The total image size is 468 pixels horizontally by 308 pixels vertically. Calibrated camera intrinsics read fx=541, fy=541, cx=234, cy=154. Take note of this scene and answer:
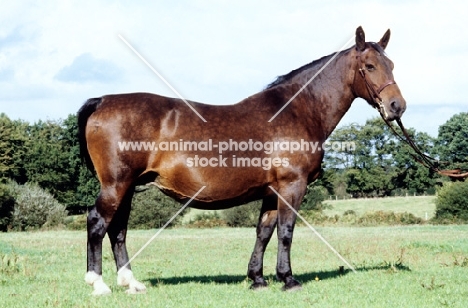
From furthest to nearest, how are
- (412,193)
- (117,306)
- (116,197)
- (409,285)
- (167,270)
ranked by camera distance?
(412,193)
(167,270)
(409,285)
(116,197)
(117,306)

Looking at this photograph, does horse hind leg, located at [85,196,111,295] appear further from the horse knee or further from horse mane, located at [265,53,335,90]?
horse mane, located at [265,53,335,90]

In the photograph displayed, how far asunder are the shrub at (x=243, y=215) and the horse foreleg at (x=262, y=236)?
29.4m

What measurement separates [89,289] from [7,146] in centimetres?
5315

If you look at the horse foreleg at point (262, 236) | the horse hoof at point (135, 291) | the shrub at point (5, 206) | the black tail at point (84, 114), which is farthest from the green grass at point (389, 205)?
the black tail at point (84, 114)

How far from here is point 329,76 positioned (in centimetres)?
843

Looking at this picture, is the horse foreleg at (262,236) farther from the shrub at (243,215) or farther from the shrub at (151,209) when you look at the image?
the shrub at (243,215)

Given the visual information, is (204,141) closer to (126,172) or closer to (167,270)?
(126,172)

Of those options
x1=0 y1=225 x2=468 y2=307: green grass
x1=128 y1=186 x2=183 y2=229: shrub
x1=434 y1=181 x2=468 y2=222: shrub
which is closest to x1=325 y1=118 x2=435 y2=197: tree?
x1=434 y1=181 x2=468 y2=222: shrub

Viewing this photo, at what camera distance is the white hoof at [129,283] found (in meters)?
7.57

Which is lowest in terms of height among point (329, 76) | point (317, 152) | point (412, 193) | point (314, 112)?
point (412, 193)

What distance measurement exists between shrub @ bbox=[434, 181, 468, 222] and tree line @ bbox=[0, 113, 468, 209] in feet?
31.6

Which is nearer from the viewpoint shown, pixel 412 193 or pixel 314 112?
pixel 314 112

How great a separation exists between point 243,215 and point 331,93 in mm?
30320

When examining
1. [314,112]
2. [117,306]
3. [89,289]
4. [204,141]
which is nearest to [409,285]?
[314,112]
